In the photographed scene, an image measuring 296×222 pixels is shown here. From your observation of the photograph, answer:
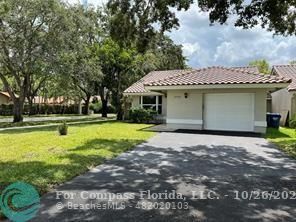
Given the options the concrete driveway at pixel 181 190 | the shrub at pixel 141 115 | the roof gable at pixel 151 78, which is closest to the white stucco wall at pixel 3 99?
the roof gable at pixel 151 78

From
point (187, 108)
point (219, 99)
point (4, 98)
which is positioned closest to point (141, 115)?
point (187, 108)

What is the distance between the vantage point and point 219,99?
17672 mm

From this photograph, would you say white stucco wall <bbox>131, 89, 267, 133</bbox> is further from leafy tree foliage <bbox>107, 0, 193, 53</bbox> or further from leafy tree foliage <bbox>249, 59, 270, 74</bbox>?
leafy tree foliage <bbox>249, 59, 270, 74</bbox>

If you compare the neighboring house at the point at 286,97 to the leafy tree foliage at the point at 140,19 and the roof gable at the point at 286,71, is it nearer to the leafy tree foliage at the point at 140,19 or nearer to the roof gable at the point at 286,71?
the roof gable at the point at 286,71

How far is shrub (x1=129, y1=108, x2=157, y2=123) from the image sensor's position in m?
24.3

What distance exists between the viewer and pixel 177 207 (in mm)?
4984

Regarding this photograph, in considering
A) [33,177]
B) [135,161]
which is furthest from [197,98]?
[33,177]

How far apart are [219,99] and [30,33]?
44.2 ft

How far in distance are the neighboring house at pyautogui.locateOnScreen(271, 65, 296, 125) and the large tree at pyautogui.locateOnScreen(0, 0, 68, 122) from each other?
1729 cm

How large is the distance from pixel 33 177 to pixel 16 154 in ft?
10.9

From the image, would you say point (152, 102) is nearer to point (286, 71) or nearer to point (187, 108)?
point (187, 108)

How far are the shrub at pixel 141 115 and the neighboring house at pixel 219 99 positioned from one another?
233 inches

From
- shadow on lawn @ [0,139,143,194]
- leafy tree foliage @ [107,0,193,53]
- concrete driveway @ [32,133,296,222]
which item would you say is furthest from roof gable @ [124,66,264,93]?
concrete driveway @ [32,133,296,222]

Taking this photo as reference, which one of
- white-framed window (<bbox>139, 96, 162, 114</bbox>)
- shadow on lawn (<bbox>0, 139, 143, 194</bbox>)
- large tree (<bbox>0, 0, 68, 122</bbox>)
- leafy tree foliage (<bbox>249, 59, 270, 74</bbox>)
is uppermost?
leafy tree foliage (<bbox>249, 59, 270, 74</bbox>)
